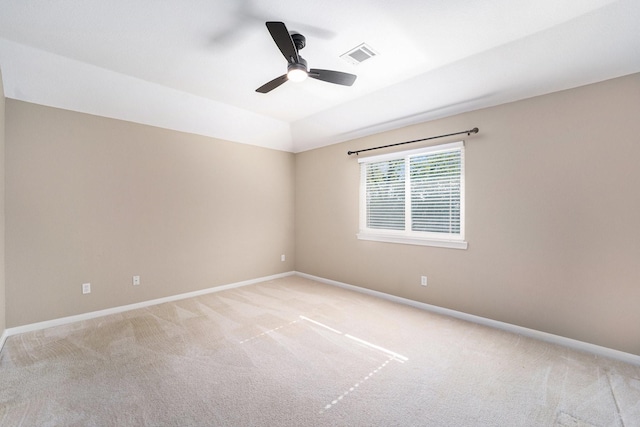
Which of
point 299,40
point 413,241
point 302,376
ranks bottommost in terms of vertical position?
point 302,376

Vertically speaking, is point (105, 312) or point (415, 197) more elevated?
point (415, 197)

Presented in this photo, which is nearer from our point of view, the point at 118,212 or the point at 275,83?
the point at 275,83

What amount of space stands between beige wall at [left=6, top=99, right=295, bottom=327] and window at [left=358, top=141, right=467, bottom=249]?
1945 millimetres

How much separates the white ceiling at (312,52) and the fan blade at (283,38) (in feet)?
0.89

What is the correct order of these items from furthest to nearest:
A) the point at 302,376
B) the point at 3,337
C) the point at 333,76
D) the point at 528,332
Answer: the point at 528,332, the point at 3,337, the point at 333,76, the point at 302,376

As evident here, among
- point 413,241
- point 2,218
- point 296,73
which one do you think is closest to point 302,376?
point 413,241

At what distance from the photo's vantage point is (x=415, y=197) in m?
3.74

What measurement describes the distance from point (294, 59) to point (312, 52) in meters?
0.53

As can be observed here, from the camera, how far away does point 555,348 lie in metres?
2.56

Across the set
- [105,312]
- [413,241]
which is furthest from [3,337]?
[413,241]

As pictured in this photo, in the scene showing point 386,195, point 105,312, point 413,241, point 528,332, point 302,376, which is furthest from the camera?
point 386,195

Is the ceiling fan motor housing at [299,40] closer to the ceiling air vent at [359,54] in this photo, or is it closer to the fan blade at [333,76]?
the fan blade at [333,76]

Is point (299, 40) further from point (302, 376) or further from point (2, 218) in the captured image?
point (2, 218)

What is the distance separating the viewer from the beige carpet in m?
1.74
